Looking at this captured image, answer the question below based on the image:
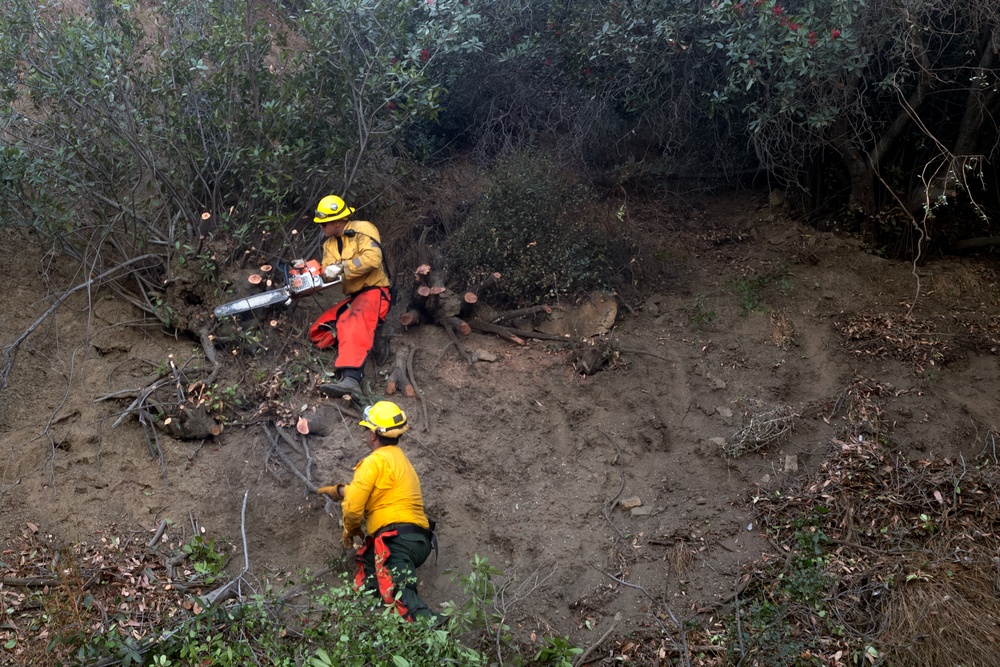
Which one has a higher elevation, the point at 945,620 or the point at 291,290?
the point at 291,290

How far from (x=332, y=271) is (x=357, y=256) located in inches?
10.5

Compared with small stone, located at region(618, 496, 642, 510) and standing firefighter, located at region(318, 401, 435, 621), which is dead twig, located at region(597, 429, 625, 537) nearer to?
small stone, located at region(618, 496, 642, 510)

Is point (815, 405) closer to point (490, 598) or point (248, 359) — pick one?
point (490, 598)

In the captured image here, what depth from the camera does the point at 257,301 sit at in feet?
23.1

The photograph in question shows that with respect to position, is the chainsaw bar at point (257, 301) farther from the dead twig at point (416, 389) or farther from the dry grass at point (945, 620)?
the dry grass at point (945, 620)

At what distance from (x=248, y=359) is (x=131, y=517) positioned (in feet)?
5.11

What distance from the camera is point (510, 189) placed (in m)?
8.17

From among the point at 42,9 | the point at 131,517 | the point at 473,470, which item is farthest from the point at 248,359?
the point at 42,9

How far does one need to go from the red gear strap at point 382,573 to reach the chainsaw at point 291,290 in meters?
2.32

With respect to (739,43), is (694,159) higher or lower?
lower

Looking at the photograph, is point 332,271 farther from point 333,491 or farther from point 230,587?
point 230,587

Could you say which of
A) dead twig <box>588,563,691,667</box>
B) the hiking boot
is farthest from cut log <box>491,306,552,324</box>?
dead twig <box>588,563,691,667</box>

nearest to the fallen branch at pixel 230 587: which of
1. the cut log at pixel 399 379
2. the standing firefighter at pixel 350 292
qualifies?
the standing firefighter at pixel 350 292

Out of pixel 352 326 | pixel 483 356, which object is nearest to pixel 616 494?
pixel 483 356
